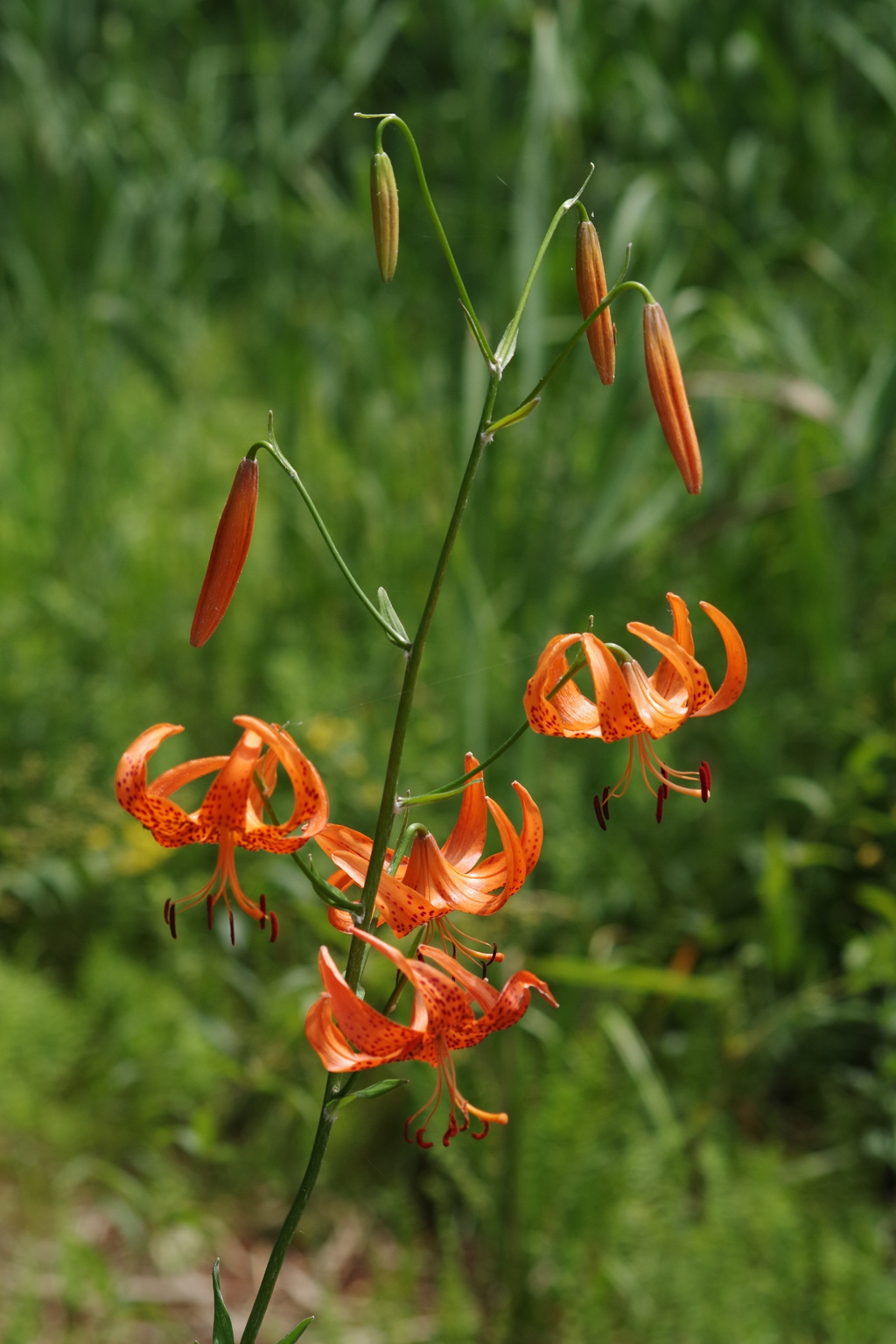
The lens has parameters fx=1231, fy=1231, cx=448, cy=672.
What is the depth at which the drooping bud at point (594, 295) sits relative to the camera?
635mm

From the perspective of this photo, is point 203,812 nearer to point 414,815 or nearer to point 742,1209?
point 742,1209

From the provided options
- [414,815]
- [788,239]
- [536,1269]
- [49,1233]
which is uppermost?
[788,239]

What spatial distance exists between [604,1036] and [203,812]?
1194 mm

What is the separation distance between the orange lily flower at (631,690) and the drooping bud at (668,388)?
8 centimetres

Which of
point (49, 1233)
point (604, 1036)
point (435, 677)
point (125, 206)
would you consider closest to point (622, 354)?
point (435, 677)

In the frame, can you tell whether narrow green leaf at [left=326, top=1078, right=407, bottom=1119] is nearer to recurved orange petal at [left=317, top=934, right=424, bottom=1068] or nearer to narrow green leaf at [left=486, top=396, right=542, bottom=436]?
recurved orange petal at [left=317, top=934, right=424, bottom=1068]

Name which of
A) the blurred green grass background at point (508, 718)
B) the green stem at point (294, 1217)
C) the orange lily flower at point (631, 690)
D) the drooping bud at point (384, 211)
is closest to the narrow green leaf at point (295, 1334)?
the green stem at point (294, 1217)

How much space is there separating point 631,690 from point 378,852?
15 centimetres

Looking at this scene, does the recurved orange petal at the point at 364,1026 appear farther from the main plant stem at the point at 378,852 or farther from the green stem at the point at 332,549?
the green stem at the point at 332,549

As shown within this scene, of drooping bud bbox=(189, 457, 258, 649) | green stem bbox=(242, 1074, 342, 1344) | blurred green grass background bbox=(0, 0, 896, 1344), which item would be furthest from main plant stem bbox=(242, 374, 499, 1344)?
blurred green grass background bbox=(0, 0, 896, 1344)

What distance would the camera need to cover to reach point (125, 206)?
9.42 ft

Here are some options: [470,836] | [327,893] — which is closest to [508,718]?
[470,836]

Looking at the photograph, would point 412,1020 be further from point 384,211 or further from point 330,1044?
point 384,211

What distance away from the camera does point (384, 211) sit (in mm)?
638
